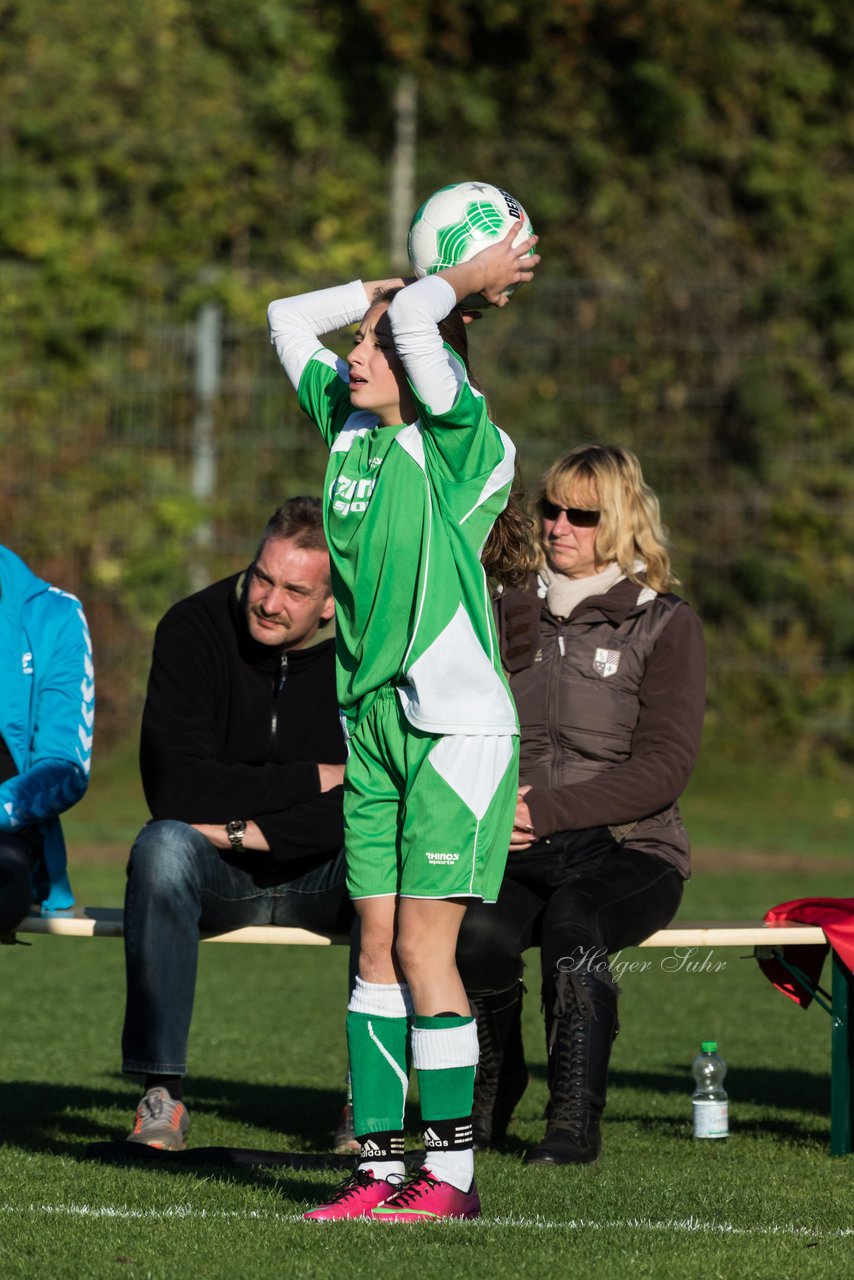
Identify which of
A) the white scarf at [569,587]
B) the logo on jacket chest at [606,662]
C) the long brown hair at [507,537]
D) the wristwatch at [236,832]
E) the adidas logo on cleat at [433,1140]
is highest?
the long brown hair at [507,537]

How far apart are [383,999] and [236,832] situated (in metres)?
1.29

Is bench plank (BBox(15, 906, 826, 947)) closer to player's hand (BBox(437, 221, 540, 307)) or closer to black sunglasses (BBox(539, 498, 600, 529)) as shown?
black sunglasses (BBox(539, 498, 600, 529))

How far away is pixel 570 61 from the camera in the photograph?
685 inches

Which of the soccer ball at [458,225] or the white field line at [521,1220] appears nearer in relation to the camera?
the white field line at [521,1220]

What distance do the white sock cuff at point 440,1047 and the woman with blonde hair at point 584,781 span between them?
37.8 inches

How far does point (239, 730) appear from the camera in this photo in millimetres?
5352

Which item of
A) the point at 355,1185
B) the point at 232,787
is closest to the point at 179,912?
the point at 232,787

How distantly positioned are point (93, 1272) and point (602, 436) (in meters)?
11.6

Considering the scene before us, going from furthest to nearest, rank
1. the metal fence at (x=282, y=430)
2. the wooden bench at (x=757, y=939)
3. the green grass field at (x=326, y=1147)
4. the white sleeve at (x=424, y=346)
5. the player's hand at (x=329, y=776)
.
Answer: the metal fence at (x=282, y=430) < the player's hand at (x=329, y=776) < the wooden bench at (x=757, y=939) < the white sleeve at (x=424, y=346) < the green grass field at (x=326, y=1147)

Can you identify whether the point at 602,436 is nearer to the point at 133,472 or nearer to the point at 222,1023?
the point at 133,472

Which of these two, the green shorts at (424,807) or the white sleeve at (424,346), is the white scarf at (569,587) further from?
the white sleeve at (424,346)

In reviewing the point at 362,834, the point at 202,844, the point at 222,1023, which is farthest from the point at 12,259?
the point at 362,834

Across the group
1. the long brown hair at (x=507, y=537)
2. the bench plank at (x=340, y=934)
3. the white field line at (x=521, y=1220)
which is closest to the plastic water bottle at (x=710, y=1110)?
the bench plank at (x=340, y=934)

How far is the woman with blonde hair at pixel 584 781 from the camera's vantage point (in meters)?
4.81
